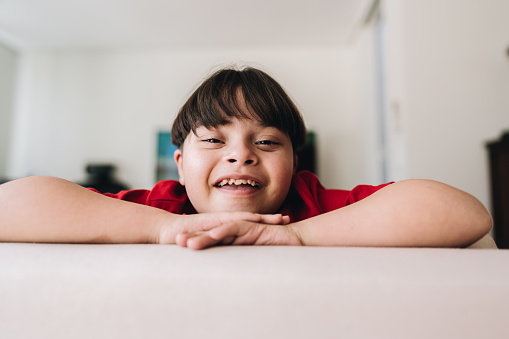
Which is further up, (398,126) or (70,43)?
(70,43)

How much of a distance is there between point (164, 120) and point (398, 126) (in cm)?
304

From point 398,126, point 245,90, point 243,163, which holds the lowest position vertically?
point 243,163

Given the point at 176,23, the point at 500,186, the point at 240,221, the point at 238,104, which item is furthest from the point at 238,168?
the point at 176,23

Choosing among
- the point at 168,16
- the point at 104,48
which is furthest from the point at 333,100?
the point at 104,48

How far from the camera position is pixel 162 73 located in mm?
4527

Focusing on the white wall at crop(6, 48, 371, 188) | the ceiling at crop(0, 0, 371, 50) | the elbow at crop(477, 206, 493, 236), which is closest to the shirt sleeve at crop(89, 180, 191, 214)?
the elbow at crop(477, 206, 493, 236)

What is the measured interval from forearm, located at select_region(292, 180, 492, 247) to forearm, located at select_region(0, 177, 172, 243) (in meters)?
0.24

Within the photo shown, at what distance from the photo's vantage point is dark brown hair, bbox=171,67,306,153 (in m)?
0.81

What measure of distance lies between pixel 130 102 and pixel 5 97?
1703 millimetres

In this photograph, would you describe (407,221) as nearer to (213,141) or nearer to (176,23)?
(213,141)

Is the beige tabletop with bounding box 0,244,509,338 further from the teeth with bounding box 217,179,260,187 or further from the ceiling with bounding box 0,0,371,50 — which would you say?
the ceiling with bounding box 0,0,371,50

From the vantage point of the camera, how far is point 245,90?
0.84m

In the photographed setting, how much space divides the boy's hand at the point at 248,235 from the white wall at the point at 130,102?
13.0 feet

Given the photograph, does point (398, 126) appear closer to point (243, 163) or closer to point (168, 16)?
point (243, 163)
